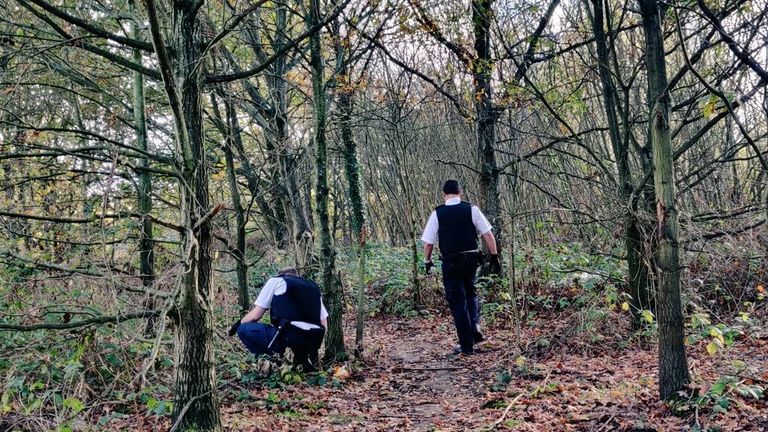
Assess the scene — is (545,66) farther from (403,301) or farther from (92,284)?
(92,284)

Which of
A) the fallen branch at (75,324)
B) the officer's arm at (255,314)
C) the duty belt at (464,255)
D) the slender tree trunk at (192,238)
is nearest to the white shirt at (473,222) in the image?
the duty belt at (464,255)

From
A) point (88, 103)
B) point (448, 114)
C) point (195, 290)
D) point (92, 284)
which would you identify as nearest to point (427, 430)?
point (195, 290)

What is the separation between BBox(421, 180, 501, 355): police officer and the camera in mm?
6770

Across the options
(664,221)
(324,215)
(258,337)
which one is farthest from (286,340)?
(664,221)

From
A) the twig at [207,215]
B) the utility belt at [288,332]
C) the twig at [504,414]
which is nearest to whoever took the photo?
the twig at [207,215]

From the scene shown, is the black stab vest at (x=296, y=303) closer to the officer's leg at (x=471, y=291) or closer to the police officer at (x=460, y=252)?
the police officer at (x=460, y=252)

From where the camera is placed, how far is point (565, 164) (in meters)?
11.5

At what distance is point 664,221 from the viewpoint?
11.7 ft

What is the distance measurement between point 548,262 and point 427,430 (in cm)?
553

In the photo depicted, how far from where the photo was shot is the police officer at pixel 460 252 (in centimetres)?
677

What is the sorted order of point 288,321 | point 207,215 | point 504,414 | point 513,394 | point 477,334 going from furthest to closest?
point 477,334, point 288,321, point 513,394, point 504,414, point 207,215

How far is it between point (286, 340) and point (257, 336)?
0.34m

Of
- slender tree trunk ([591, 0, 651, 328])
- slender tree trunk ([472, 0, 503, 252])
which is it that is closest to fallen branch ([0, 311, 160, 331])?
slender tree trunk ([591, 0, 651, 328])

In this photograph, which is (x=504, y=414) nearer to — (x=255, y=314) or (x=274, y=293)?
(x=274, y=293)
